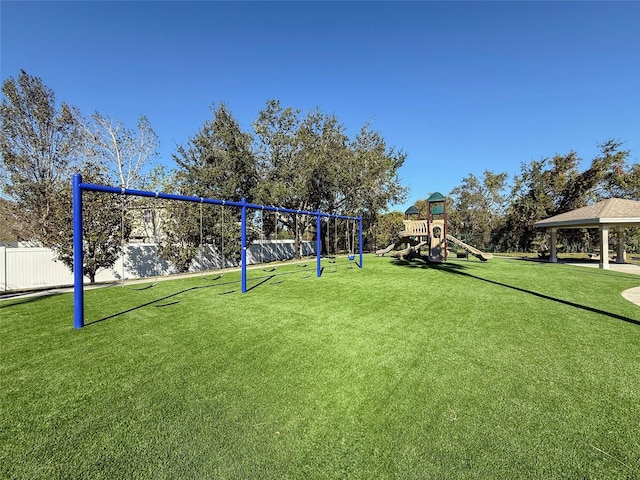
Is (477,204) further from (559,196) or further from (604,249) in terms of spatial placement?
(604,249)

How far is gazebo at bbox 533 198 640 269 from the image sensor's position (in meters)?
12.4

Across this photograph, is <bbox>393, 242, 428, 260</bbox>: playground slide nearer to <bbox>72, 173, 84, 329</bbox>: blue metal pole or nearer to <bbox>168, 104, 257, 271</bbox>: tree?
<bbox>168, 104, 257, 271</bbox>: tree

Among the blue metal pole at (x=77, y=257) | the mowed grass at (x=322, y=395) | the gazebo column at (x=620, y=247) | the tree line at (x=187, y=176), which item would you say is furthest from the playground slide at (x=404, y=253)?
the gazebo column at (x=620, y=247)

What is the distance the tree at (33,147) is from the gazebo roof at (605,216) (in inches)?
915

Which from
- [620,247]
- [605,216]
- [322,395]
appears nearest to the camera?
[322,395]

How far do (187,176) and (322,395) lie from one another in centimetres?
1728

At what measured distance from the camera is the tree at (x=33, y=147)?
41.0 feet

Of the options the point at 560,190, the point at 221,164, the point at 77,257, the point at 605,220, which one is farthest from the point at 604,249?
the point at 221,164

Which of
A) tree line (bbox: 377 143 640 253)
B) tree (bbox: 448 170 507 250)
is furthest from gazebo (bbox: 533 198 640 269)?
tree (bbox: 448 170 507 250)

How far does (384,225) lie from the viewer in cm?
2709

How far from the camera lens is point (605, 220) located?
40.5 ft

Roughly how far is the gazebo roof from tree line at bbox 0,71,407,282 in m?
10.5

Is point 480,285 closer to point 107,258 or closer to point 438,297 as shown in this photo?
point 438,297

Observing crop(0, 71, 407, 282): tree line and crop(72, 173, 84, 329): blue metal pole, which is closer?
crop(72, 173, 84, 329): blue metal pole
